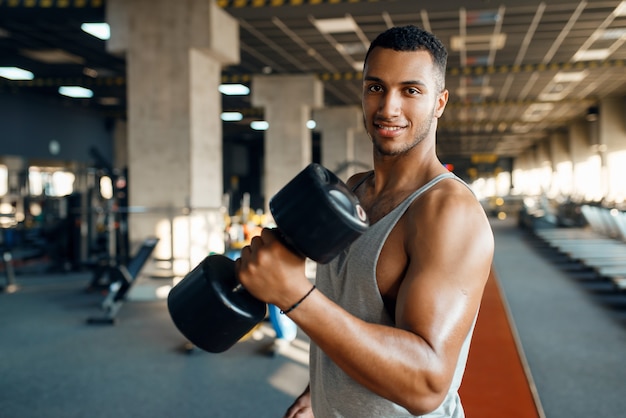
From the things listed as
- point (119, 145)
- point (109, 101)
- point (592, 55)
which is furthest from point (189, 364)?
point (119, 145)

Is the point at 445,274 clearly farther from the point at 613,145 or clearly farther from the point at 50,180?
the point at 613,145

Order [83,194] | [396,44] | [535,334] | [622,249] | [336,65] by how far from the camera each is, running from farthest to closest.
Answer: [336,65] → [83,194] → [622,249] → [535,334] → [396,44]

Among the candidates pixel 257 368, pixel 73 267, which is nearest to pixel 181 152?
pixel 73 267

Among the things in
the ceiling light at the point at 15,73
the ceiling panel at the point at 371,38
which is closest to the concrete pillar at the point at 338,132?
the ceiling panel at the point at 371,38

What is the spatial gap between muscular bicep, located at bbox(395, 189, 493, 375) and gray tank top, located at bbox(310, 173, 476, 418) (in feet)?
0.23

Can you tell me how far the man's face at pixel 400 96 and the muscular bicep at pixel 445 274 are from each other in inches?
7.1

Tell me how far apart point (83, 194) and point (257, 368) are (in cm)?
681

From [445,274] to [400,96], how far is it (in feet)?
1.14

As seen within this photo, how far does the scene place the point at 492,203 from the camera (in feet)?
88.5

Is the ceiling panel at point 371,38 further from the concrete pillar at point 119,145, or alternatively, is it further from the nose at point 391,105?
the nose at point 391,105

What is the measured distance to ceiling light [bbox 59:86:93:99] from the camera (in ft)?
50.6

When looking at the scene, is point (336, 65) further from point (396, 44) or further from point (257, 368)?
point (396, 44)

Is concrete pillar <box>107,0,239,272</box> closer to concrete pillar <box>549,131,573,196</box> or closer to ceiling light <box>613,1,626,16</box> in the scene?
ceiling light <box>613,1,626,16</box>

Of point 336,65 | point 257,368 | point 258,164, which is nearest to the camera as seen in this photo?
point 257,368
